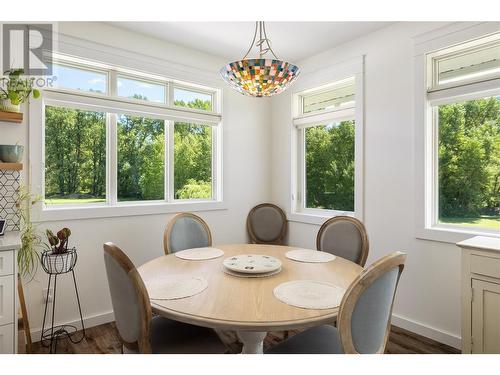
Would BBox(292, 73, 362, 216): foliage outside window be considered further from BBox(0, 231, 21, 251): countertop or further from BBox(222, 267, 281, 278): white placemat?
BBox(0, 231, 21, 251): countertop

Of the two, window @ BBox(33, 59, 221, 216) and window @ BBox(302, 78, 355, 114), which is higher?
window @ BBox(302, 78, 355, 114)

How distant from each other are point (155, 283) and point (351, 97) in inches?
105

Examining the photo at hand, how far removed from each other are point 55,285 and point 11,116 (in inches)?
52.1

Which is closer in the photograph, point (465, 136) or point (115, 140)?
point (465, 136)

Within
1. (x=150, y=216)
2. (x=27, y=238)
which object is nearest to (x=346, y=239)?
(x=150, y=216)

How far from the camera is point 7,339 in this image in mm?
1771

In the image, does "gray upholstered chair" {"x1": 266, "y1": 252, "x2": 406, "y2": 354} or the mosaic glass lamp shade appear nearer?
"gray upholstered chair" {"x1": 266, "y1": 252, "x2": 406, "y2": 354}

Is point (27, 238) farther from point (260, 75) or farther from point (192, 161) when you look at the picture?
point (260, 75)

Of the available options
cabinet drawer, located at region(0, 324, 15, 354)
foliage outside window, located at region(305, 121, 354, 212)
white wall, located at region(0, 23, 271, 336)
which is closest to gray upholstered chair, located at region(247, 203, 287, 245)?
white wall, located at region(0, 23, 271, 336)

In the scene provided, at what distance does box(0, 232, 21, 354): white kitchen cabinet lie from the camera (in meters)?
1.77

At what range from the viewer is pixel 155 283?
5.32 ft

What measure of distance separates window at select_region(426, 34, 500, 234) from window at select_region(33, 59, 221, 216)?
2.20m

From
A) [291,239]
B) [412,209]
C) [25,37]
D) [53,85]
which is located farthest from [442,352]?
[25,37]

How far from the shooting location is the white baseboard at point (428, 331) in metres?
2.35
